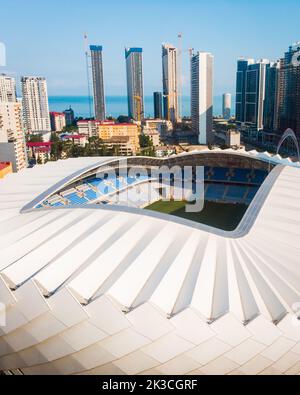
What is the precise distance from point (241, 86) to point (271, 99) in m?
30.6

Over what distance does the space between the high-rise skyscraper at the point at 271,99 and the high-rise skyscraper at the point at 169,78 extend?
147ft

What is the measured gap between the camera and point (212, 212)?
89.0 ft

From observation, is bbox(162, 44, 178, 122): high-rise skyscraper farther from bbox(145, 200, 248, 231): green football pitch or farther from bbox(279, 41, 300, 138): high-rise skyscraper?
bbox(145, 200, 248, 231): green football pitch

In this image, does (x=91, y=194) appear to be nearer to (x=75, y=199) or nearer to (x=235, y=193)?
(x=75, y=199)

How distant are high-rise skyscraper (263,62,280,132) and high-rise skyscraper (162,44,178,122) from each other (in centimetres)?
4486

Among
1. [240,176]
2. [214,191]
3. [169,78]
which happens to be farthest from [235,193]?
[169,78]

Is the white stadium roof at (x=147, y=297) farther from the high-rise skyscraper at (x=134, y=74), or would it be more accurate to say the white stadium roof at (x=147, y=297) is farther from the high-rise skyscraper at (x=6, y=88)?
the high-rise skyscraper at (x=134, y=74)

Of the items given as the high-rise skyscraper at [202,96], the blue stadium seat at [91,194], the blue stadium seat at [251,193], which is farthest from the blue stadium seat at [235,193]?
the high-rise skyscraper at [202,96]

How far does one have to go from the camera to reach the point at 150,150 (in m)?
68.0

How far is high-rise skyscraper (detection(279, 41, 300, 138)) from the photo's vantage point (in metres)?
67.9

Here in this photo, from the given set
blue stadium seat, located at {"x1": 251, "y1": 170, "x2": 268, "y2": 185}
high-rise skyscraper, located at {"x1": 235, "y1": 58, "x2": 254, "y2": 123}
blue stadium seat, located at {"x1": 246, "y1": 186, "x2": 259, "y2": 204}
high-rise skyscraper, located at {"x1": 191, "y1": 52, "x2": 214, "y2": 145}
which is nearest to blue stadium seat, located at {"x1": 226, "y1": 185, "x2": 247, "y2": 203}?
blue stadium seat, located at {"x1": 246, "y1": 186, "x2": 259, "y2": 204}
